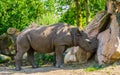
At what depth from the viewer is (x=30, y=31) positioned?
13445 mm

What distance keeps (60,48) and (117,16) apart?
7.52 feet

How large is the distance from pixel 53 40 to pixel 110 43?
6.63 feet

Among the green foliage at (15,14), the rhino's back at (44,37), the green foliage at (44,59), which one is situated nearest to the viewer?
the rhino's back at (44,37)

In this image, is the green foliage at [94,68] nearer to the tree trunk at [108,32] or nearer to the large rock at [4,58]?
the tree trunk at [108,32]

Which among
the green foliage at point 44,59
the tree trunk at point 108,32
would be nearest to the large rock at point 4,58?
the green foliage at point 44,59

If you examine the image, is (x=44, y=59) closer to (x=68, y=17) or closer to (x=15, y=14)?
(x=15, y=14)

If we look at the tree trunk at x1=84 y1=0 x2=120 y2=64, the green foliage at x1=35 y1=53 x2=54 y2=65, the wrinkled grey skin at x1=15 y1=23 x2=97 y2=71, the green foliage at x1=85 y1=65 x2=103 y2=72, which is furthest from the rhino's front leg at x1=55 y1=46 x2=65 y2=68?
the green foliage at x1=35 y1=53 x2=54 y2=65

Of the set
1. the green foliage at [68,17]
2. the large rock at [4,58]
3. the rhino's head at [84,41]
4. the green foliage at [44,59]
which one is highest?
the rhino's head at [84,41]

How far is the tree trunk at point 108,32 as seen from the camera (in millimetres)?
12168

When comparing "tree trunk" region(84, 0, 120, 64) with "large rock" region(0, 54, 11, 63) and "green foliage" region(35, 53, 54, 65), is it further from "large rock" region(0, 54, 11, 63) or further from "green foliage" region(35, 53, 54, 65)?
"large rock" region(0, 54, 11, 63)

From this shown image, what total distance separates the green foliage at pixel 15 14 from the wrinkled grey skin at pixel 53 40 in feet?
36.9

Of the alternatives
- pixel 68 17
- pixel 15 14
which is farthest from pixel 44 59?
pixel 68 17

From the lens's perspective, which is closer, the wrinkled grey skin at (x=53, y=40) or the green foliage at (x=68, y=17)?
the wrinkled grey skin at (x=53, y=40)

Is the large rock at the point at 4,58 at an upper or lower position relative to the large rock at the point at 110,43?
lower
